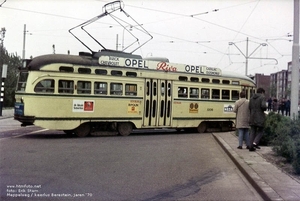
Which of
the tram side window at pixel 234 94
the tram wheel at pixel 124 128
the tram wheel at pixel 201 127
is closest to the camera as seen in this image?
the tram wheel at pixel 124 128

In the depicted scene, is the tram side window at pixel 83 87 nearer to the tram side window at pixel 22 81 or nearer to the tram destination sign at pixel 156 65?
the tram destination sign at pixel 156 65

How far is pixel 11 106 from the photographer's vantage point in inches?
1949

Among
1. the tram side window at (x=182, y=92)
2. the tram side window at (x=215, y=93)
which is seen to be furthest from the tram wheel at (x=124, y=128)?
the tram side window at (x=215, y=93)

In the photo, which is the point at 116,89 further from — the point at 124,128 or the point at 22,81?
the point at 22,81

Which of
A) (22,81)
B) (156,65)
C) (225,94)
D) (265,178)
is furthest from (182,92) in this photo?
(265,178)

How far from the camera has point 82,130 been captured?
16516 mm

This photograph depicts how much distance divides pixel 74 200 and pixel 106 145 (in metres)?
7.19

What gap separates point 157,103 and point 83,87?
3.68 metres

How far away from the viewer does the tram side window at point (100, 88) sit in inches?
642

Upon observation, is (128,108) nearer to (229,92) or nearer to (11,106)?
(229,92)

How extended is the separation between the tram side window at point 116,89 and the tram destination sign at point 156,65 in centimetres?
82

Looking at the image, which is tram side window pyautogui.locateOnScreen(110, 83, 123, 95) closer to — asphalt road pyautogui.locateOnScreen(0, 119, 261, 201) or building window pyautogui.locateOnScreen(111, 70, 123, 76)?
→ building window pyautogui.locateOnScreen(111, 70, 123, 76)

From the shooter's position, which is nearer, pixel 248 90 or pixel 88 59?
pixel 88 59

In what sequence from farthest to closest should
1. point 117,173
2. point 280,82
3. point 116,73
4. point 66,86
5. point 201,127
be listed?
point 280,82 < point 201,127 < point 116,73 < point 66,86 < point 117,173
